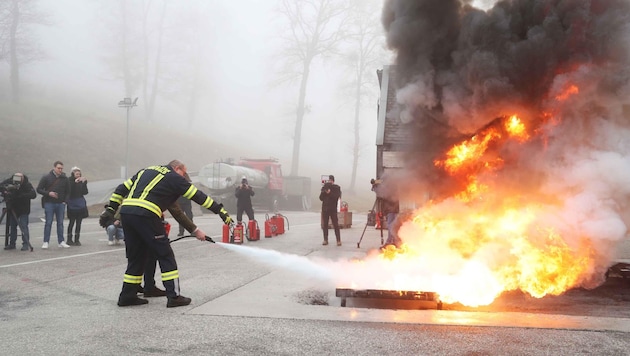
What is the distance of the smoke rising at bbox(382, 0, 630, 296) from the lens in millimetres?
6566

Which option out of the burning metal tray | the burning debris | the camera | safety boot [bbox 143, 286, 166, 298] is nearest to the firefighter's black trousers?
safety boot [bbox 143, 286, 166, 298]

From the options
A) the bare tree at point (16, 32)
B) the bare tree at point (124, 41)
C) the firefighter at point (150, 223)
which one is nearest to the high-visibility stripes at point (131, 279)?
the firefighter at point (150, 223)

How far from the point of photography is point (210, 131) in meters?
67.1

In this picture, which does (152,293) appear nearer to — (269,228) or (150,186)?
(150,186)

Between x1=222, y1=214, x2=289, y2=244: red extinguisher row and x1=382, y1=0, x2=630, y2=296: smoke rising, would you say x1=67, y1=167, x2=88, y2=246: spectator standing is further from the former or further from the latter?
x1=382, y1=0, x2=630, y2=296: smoke rising

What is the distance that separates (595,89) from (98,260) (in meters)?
8.68

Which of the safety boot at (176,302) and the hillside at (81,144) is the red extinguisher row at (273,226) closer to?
the safety boot at (176,302)

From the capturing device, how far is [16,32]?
40.7 meters

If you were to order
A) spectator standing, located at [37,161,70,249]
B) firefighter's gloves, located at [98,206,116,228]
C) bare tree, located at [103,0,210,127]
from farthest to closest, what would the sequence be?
bare tree, located at [103,0,210,127], spectator standing, located at [37,161,70,249], firefighter's gloves, located at [98,206,116,228]

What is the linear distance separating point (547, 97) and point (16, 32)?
144 feet

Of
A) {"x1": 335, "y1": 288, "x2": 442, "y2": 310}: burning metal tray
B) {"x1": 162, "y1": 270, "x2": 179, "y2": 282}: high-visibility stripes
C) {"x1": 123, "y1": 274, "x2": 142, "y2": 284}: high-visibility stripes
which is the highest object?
{"x1": 162, "y1": 270, "x2": 179, "y2": 282}: high-visibility stripes

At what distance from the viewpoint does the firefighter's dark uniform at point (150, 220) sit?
598 centimetres

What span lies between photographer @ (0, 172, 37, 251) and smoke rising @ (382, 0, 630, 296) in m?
8.33

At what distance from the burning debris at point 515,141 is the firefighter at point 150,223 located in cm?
240
